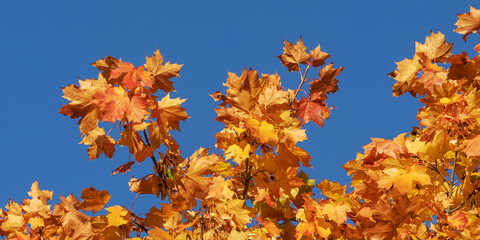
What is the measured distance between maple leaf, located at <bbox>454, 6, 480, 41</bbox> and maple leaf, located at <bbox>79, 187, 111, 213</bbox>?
10.7 feet

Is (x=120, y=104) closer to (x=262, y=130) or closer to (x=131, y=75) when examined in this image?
(x=131, y=75)

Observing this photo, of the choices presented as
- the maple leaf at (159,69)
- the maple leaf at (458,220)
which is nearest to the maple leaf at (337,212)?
the maple leaf at (458,220)

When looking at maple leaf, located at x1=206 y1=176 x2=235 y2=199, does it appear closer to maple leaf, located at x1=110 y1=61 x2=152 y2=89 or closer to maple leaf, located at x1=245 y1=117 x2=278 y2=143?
maple leaf, located at x1=245 y1=117 x2=278 y2=143

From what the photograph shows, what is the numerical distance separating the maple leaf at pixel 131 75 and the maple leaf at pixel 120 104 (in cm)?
8

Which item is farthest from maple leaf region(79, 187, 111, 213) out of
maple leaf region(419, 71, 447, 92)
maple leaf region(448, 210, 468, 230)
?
maple leaf region(419, 71, 447, 92)

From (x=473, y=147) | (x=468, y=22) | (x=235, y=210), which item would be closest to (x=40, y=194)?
(x=235, y=210)

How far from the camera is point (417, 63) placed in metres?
5.64

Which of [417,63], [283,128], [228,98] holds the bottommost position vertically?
[283,128]

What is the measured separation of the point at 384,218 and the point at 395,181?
12.3 inches

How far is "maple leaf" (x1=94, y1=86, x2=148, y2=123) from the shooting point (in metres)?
3.82

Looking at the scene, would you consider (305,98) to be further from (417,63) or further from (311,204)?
(417,63)

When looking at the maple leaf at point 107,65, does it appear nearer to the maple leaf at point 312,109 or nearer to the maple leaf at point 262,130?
the maple leaf at point 262,130

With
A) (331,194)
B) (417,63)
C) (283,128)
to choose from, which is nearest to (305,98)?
(283,128)

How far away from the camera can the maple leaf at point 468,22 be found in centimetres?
447
